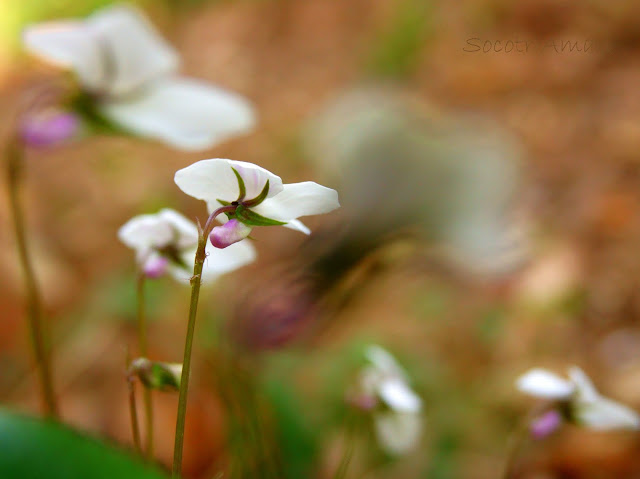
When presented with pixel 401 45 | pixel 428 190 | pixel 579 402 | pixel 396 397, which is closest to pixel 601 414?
pixel 579 402

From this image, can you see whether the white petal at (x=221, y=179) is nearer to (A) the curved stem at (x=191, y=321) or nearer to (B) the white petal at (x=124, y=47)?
(A) the curved stem at (x=191, y=321)

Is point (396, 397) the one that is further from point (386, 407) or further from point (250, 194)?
point (250, 194)

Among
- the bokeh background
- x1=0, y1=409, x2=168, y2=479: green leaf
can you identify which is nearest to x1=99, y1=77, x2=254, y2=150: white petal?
the bokeh background

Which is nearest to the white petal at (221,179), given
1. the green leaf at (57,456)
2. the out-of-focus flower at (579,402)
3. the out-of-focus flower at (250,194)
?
the out-of-focus flower at (250,194)

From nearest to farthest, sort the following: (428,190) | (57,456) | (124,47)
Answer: (57,456) → (124,47) → (428,190)

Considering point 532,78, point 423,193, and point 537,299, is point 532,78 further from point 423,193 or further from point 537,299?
point 423,193

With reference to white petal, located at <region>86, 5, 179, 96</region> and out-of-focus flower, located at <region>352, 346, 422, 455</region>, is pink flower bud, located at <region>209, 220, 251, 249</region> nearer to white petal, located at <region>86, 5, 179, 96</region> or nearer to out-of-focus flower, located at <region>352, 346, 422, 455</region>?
out-of-focus flower, located at <region>352, 346, 422, 455</region>
